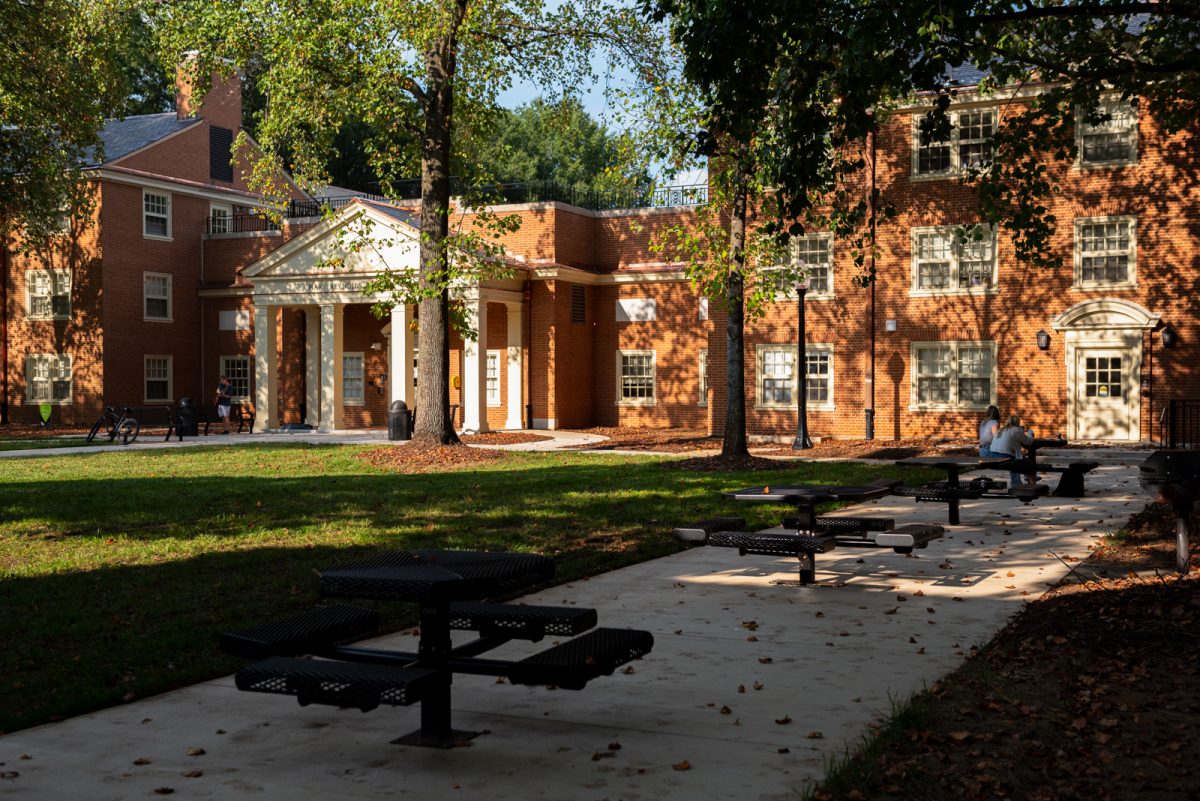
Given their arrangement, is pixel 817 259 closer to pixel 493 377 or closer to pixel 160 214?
pixel 493 377

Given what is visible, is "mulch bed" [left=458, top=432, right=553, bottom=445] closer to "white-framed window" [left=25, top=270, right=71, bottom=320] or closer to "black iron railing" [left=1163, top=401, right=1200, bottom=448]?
"black iron railing" [left=1163, top=401, right=1200, bottom=448]

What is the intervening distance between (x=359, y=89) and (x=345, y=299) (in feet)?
41.2

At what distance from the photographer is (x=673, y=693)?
20.1 ft

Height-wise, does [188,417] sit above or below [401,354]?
below

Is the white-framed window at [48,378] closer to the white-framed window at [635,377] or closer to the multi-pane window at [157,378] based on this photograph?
the multi-pane window at [157,378]

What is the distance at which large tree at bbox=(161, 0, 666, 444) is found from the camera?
2200 cm

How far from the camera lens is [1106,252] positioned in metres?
27.9

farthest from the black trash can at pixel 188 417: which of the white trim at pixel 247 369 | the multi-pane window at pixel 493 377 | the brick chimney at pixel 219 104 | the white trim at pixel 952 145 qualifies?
the white trim at pixel 952 145

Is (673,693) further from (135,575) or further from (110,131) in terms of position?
(110,131)

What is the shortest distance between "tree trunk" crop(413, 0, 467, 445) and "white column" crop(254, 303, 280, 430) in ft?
45.0

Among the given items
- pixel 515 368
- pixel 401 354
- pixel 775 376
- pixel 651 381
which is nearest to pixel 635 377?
pixel 651 381

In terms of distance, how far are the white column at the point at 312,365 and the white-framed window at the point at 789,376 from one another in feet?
45.0

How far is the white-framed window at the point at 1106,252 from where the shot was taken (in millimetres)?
27578

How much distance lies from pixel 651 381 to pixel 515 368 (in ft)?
13.3
